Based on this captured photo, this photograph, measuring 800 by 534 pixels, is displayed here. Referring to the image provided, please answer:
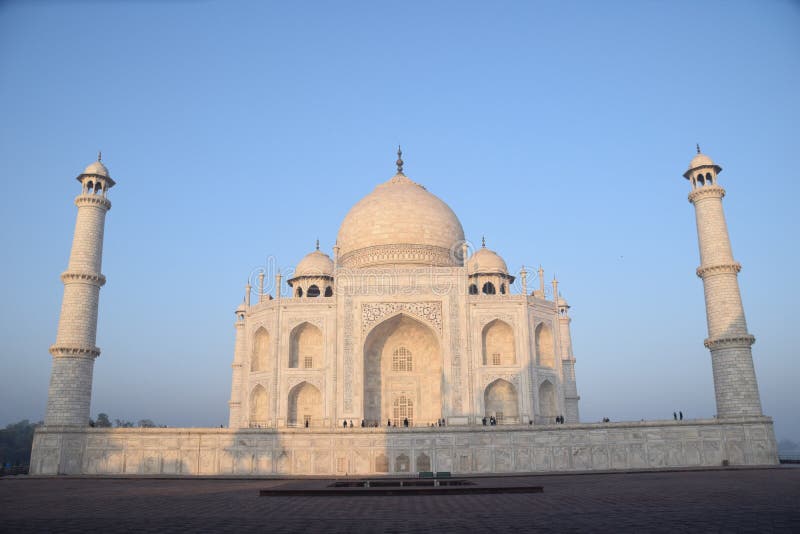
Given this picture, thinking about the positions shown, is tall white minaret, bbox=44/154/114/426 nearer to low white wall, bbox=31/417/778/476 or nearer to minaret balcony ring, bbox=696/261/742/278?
low white wall, bbox=31/417/778/476

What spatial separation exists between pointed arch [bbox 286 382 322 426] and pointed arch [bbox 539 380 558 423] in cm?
852

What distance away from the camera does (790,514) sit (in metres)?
7.17

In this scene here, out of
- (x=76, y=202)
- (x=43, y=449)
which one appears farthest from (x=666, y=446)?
(x=76, y=202)

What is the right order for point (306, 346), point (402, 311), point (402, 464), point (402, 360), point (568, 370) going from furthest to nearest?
point (568, 370) → point (402, 360) → point (306, 346) → point (402, 311) → point (402, 464)

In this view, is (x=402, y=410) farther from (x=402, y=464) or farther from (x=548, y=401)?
(x=402, y=464)

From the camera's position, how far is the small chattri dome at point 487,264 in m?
28.9

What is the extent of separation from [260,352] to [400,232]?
8.12m

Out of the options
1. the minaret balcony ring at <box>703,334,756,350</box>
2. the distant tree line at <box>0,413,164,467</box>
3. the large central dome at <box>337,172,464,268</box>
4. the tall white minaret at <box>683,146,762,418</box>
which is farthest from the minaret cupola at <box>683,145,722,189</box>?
the distant tree line at <box>0,413,164,467</box>

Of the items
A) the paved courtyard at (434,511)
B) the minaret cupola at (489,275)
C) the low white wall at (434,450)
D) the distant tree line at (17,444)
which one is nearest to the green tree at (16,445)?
the distant tree line at (17,444)

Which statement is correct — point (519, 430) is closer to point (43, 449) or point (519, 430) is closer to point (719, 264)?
point (719, 264)

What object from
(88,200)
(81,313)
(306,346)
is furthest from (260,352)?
(88,200)

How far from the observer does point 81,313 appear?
844 inches

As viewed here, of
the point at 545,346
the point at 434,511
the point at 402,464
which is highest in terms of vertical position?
the point at 545,346

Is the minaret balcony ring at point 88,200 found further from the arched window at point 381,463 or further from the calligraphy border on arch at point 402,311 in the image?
the arched window at point 381,463
